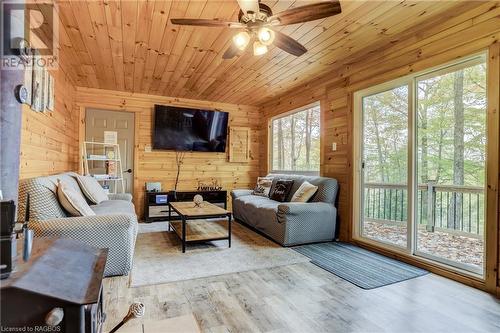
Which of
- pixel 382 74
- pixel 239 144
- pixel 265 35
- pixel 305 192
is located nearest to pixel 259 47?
→ pixel 265 35

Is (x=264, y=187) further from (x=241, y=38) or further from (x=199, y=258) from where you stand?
(x=241, y=38)

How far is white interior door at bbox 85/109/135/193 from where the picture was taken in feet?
16.1

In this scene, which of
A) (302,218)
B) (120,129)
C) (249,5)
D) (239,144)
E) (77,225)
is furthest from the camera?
(239,144)

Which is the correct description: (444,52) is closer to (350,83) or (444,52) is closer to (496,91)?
(496,91)

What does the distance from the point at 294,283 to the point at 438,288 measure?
122cm

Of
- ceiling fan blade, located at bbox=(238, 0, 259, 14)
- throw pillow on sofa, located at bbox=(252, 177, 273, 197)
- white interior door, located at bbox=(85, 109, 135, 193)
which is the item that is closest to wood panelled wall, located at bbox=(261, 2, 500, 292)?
throw pillow on sofa, located at bbox=(252, 177, 273, 197)

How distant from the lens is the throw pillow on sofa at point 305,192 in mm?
3787

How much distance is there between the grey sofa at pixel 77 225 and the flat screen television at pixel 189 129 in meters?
2.80

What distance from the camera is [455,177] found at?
3.42 m

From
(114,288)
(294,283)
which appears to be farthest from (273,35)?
(114,288)

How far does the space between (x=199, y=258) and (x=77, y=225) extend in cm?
125

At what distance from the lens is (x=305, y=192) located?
382cm

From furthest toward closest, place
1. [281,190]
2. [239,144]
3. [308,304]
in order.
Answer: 1. [239,144]
2. [281,190]
3. [308,304]

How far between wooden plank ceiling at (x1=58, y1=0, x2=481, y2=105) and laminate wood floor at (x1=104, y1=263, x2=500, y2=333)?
241 cm
